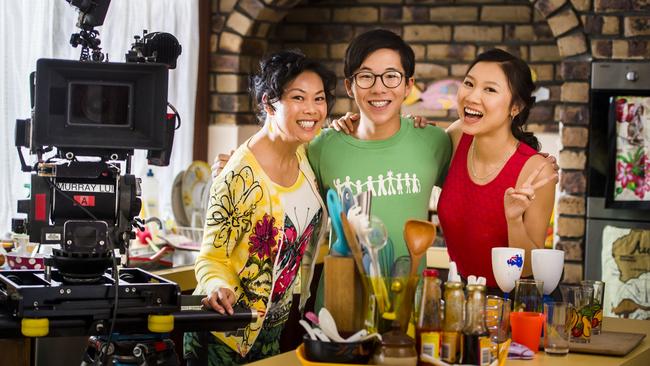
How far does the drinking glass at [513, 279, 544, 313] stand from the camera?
227 centimetres

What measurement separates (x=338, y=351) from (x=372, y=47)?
1.00 meters

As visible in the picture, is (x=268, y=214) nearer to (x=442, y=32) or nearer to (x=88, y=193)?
(x=88, y=193)

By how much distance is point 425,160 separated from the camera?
9.07 feet

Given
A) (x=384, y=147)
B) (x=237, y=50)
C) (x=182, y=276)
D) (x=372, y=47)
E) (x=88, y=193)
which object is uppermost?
(x=237, y=50)

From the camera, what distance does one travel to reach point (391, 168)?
271 centimetres

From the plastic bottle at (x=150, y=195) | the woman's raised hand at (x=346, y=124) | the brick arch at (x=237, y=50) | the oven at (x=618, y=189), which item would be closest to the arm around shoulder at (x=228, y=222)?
the woman's raised hand at (x=346, y=124)

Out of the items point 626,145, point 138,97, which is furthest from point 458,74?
point 138,97

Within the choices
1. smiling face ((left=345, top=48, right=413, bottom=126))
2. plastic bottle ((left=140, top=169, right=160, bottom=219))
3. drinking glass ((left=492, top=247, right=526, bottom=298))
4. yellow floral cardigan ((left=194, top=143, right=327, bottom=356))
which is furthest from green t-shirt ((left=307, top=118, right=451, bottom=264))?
plastic bottle ((left=140, top=169, right=160, bottom=219))

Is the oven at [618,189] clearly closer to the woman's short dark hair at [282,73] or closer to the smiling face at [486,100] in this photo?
the smiling face at [486,100]

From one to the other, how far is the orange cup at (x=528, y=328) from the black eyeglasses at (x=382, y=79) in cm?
72

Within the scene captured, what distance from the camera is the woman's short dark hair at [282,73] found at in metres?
2.65

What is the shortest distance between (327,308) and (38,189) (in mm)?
618

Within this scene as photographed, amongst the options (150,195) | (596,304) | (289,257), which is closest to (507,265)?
(596,304)

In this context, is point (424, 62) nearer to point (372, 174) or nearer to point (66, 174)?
point (372, 174)
